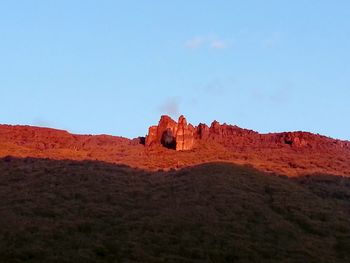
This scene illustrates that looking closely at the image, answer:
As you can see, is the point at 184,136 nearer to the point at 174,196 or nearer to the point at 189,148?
the point at 189,148

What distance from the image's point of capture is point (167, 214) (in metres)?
30.8

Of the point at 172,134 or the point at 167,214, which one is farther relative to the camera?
the point at 172,134

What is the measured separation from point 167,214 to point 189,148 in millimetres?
16270

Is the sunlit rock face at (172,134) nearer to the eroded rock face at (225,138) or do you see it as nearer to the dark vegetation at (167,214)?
the eroded rock face at (225,138)

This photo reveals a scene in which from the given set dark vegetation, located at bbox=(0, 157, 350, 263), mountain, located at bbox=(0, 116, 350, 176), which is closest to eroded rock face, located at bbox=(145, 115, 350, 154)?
mountain, located at bbox=(0, 116, 350, 176)

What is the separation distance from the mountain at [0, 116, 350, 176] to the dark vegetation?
106 inches

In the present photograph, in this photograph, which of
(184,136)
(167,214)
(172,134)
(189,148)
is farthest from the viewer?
(172,134)

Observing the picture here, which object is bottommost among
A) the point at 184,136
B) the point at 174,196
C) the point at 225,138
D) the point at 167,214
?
the point at 167,214

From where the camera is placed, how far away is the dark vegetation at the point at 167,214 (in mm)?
26672

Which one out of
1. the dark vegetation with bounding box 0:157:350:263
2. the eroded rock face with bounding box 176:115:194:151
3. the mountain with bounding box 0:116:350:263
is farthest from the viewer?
the eroded rock face with bounding box 176:115:194:151

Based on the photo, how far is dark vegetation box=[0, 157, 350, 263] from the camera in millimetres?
26672

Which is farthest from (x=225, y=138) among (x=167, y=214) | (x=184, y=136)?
(x=167, y=214)

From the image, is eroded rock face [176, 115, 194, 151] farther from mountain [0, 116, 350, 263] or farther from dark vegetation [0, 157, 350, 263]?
dark vegetation [0, 157, 350, 263]

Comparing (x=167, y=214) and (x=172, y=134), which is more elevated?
(x=172, y=134)
